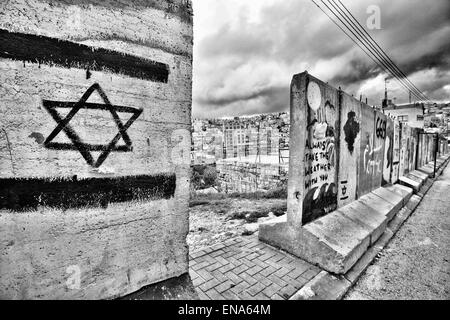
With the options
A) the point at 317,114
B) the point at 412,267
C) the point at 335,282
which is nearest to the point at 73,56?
the point at 317,114

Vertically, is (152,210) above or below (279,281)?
above

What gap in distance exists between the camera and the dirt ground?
427cm

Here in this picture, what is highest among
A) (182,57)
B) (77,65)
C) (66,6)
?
(66,6)

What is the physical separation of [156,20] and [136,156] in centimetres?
115

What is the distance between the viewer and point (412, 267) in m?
3.15

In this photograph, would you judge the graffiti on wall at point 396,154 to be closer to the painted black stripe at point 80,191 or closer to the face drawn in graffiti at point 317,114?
the face drawn in graffiti at point 317,114

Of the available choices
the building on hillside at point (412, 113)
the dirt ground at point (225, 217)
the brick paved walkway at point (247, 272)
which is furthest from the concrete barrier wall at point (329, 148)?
the building on hillside at point (412, 113)

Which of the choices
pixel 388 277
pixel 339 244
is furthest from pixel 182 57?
pixel 388 277

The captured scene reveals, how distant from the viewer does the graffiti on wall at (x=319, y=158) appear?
3.26 metres

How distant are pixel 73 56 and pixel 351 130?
4556mm

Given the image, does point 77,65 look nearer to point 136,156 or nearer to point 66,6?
point 66,6

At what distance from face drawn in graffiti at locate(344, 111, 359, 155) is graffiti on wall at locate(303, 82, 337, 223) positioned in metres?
0.62

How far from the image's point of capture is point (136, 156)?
1823 millimetres

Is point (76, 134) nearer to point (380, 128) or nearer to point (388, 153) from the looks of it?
point (380, 128)
